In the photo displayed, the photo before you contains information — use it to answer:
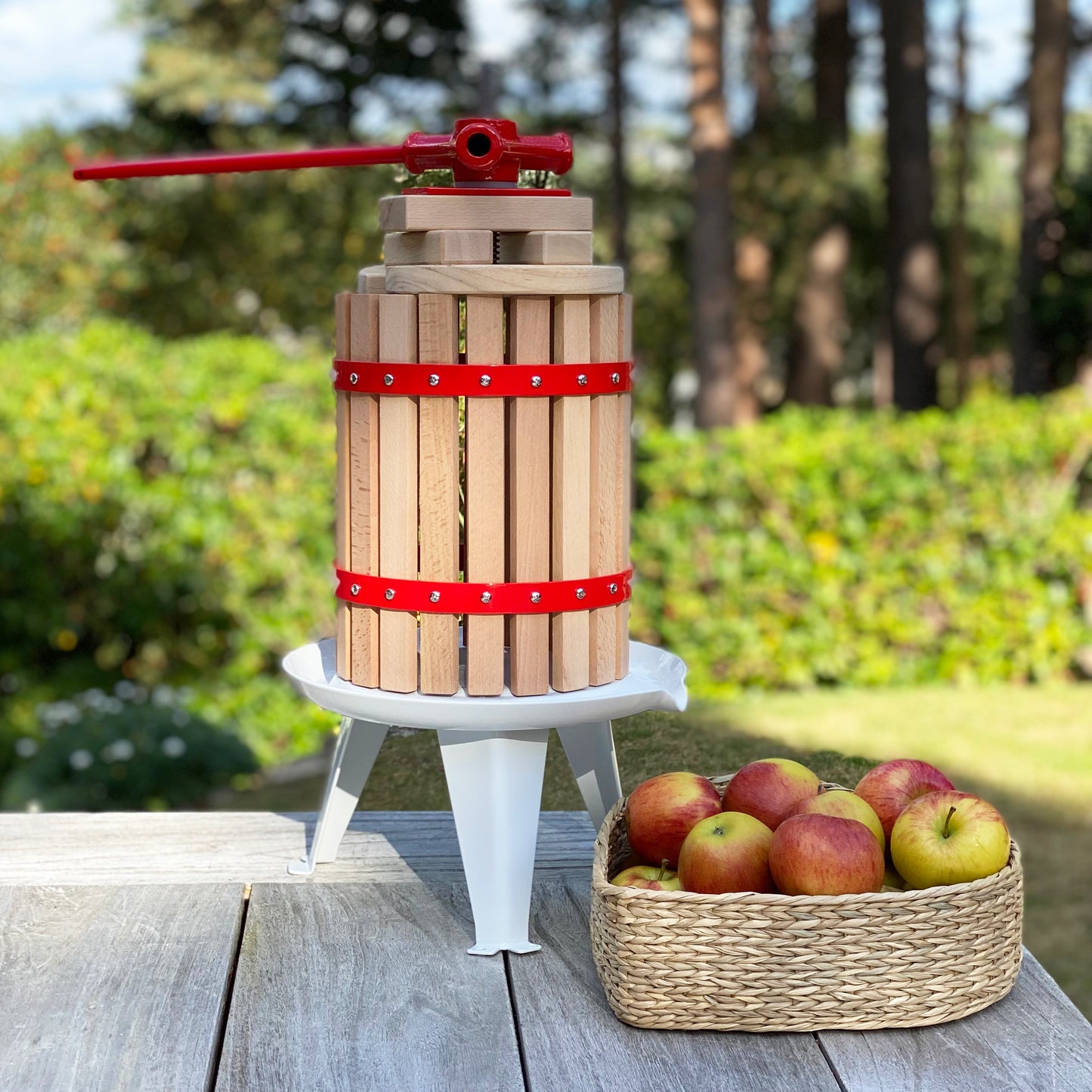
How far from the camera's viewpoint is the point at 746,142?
10781mm

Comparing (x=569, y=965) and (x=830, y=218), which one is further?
(x=830, y=218)

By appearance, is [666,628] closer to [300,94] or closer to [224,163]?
[224,163]

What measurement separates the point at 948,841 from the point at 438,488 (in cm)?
83

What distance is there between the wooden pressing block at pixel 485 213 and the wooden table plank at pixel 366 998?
1.03m

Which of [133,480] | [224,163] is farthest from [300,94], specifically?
[224,163]

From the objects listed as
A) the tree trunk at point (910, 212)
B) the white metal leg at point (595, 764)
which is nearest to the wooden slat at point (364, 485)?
the white metal leg at point (595, 764)

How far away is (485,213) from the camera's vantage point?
80.7 inches

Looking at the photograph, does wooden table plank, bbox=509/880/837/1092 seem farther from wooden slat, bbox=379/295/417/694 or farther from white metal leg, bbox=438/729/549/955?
wooden slat, bbox=379/295/417/694

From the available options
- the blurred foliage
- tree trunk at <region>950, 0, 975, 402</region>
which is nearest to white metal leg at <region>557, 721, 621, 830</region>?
the blurred foliage

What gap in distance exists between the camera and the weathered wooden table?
1704 mm

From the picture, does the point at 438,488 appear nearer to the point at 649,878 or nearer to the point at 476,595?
the point at 476,595

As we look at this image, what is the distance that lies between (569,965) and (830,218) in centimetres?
946

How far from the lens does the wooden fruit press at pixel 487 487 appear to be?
1.97 meters

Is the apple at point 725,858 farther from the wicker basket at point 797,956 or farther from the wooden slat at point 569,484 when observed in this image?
the wooden slat at point 569,484
